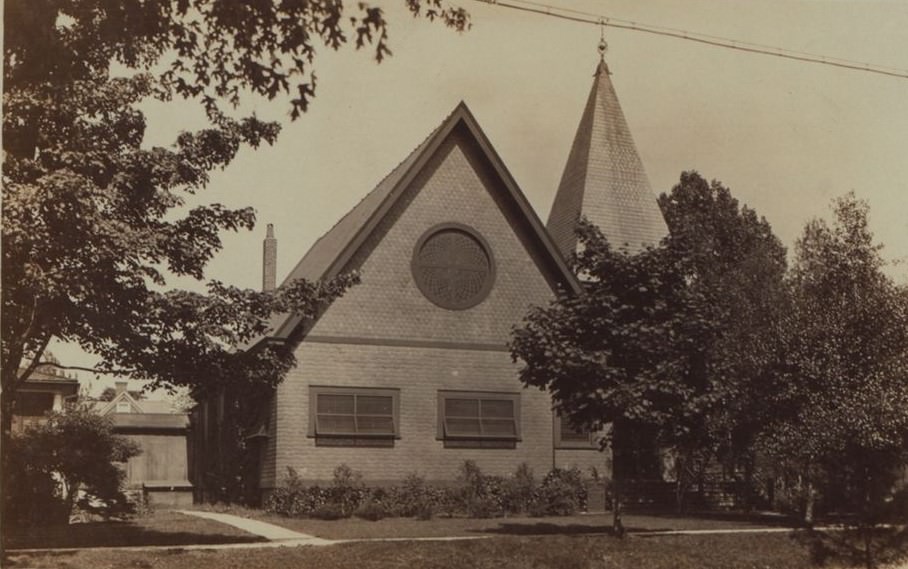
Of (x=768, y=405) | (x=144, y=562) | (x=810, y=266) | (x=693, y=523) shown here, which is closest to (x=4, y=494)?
(x=144, y=562)

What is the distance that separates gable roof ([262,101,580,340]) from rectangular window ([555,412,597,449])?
4.15m

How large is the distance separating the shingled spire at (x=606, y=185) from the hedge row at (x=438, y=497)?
10.1 metres

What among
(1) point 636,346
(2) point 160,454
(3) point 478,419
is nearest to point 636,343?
(1) point 636,346

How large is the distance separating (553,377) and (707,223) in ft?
98.9

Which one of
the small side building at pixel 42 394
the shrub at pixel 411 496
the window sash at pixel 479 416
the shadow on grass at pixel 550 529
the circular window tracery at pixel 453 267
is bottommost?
the shadow on grass at pixel 550 529

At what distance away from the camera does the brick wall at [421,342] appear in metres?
26.4

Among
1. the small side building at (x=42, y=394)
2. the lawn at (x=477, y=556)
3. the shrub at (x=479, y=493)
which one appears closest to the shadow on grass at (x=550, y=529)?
the lawn at (x=477, y=556)

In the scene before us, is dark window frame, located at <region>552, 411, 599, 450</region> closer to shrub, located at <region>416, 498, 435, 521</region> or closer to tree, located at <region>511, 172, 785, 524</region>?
shrub, located at <region>416, 498, 435, 521</region>

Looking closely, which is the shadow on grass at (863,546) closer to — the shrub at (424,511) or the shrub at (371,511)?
the shrub at (424,511)

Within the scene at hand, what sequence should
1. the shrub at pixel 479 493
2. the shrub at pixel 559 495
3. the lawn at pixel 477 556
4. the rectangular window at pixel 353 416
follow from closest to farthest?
the lawn at pixel 477 556 < the shrub at pixel 479 493 < the rectangular window at pixel 353 416 < the shrub at pixel 559 495

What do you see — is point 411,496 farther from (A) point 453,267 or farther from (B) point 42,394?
(B) point 42,394

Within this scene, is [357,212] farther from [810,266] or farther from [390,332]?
[810,266]

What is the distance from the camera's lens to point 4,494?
19344mm

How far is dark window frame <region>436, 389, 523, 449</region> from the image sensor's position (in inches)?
1086
